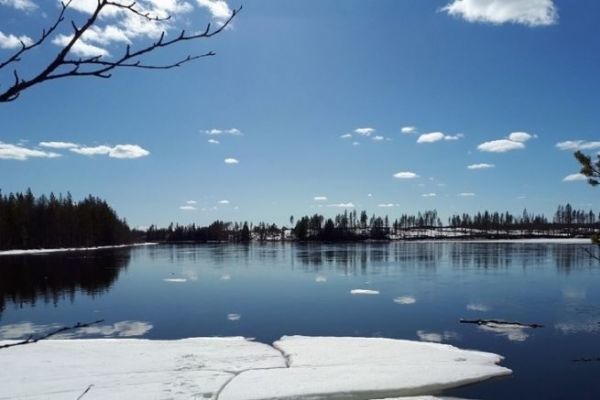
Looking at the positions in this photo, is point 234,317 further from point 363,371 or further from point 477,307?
point 477,307

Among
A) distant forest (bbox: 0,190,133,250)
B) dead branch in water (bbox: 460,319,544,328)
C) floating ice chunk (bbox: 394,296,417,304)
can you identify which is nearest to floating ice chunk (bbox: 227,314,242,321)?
floating ice chunk (bbox: 394,296,417,304)

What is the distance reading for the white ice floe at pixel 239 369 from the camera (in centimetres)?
1463

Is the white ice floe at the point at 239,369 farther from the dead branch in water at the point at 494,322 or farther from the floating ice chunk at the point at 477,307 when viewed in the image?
the floating ice chunk at the point at 477,307

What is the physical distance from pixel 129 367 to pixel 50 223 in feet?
395

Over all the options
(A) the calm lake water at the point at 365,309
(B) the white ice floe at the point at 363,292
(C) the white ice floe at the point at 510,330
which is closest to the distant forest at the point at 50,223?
(A) the calm lake water at the point at 365,309

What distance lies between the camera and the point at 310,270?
5653cm

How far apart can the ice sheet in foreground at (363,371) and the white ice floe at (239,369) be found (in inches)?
1.2

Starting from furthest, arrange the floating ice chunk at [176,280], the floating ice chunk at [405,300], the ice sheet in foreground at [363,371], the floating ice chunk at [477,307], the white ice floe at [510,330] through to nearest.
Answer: the floating ice chunk at [176,280]
the floating ice chunk at [405,300]
the floating ice chunk at [477,307]
the white ice floe at [510,330]
the ice sheet in foreground at [363,371]

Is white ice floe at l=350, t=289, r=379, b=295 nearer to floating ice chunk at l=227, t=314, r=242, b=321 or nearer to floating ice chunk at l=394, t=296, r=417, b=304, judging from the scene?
floating ice chunk at l=394, t=296, r=417, b=304

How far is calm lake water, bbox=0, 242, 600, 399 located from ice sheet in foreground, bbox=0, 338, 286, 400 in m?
3.10

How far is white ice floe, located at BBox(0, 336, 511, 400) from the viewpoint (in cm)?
1463

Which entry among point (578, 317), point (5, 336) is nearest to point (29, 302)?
point (5, 336)

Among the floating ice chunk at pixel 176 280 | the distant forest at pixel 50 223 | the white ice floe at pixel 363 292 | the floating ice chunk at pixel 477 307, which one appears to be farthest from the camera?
the distant forest at pixel 50 223

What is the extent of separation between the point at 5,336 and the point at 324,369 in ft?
51.5
